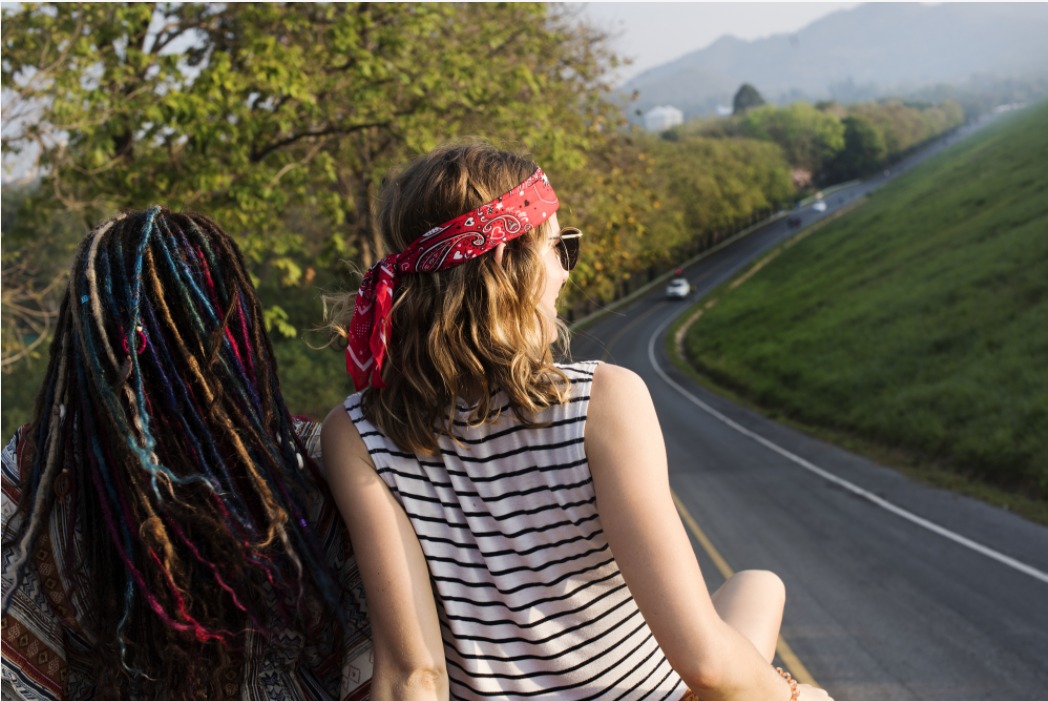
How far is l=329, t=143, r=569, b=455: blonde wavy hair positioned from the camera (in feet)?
5.17

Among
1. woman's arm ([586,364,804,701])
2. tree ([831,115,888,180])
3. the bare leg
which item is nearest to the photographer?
woman's arm ([586,364,804,701])

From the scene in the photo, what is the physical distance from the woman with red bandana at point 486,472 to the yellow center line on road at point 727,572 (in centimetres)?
565

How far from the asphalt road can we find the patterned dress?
0.83 m

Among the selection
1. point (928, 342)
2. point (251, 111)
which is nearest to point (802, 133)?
point (928, 342)

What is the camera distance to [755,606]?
6.26 ft

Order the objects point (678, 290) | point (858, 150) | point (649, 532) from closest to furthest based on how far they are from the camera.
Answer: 1. point (649, 532)
2. point (678, 290)
3. point (858, 150)

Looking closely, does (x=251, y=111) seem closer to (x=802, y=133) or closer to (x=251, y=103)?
(x=251, y=103)

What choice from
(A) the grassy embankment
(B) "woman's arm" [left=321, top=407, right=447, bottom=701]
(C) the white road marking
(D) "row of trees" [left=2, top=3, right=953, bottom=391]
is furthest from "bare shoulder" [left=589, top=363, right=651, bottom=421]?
(A) the grassy embankment

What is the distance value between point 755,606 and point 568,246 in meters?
0.88

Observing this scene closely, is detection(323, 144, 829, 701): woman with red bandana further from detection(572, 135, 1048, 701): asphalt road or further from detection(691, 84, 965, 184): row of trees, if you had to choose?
detection(691, 84, 965, 184): row of trees

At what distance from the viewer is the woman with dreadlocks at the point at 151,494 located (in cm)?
156

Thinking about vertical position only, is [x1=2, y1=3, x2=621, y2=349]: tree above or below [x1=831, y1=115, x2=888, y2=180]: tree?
above

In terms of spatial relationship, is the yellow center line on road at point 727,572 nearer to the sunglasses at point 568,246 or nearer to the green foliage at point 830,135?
the sunglasses at point 568,246

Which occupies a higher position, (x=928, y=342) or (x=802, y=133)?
(x=928, y=342)
